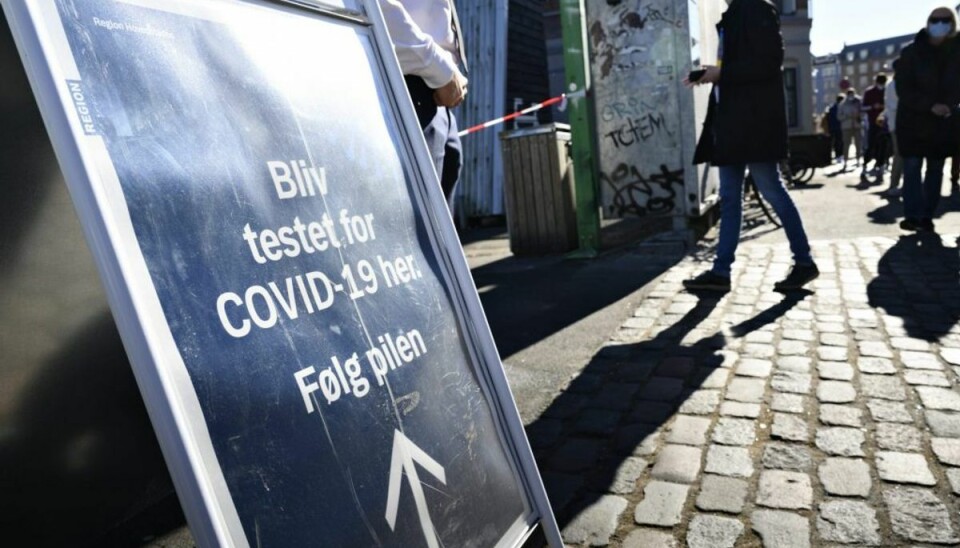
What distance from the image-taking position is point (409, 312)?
174cm

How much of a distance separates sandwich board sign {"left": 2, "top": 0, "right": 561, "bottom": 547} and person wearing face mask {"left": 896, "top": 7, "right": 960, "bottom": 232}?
245 inches

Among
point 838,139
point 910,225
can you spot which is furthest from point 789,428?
point 838,139

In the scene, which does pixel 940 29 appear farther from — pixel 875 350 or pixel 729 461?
pixel 729 461

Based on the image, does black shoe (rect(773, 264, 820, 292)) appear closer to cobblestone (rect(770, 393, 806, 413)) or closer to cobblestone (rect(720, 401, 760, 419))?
cobblestone (rect(770, 393, 806, 413))

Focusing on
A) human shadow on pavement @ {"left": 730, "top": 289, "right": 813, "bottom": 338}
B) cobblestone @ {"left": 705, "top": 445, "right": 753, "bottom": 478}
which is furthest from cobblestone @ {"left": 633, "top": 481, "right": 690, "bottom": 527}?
human shadow on pavement @ {"left": 730, "top": 289, "right": 813, "bottom": 338}

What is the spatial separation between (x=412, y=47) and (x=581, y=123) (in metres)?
4.23

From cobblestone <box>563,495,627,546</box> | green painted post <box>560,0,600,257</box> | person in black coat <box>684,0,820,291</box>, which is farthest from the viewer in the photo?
green painted post <box>560,0,600,257</box>

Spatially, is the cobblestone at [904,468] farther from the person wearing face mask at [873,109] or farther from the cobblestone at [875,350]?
the person wearing face mask at [873,109]

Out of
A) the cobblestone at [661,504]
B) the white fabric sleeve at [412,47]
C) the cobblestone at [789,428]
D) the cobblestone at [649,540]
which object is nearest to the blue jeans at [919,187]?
the cobblestone at [789,428]

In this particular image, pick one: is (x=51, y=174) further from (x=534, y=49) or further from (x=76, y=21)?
(x=534, y=49)

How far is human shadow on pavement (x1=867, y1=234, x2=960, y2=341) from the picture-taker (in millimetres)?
4055

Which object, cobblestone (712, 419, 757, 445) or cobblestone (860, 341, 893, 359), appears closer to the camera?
cobblestone (712, 419, 757, 445)

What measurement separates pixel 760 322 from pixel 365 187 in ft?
10.5

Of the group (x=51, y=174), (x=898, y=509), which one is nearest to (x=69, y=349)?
(x=51, y=174)
